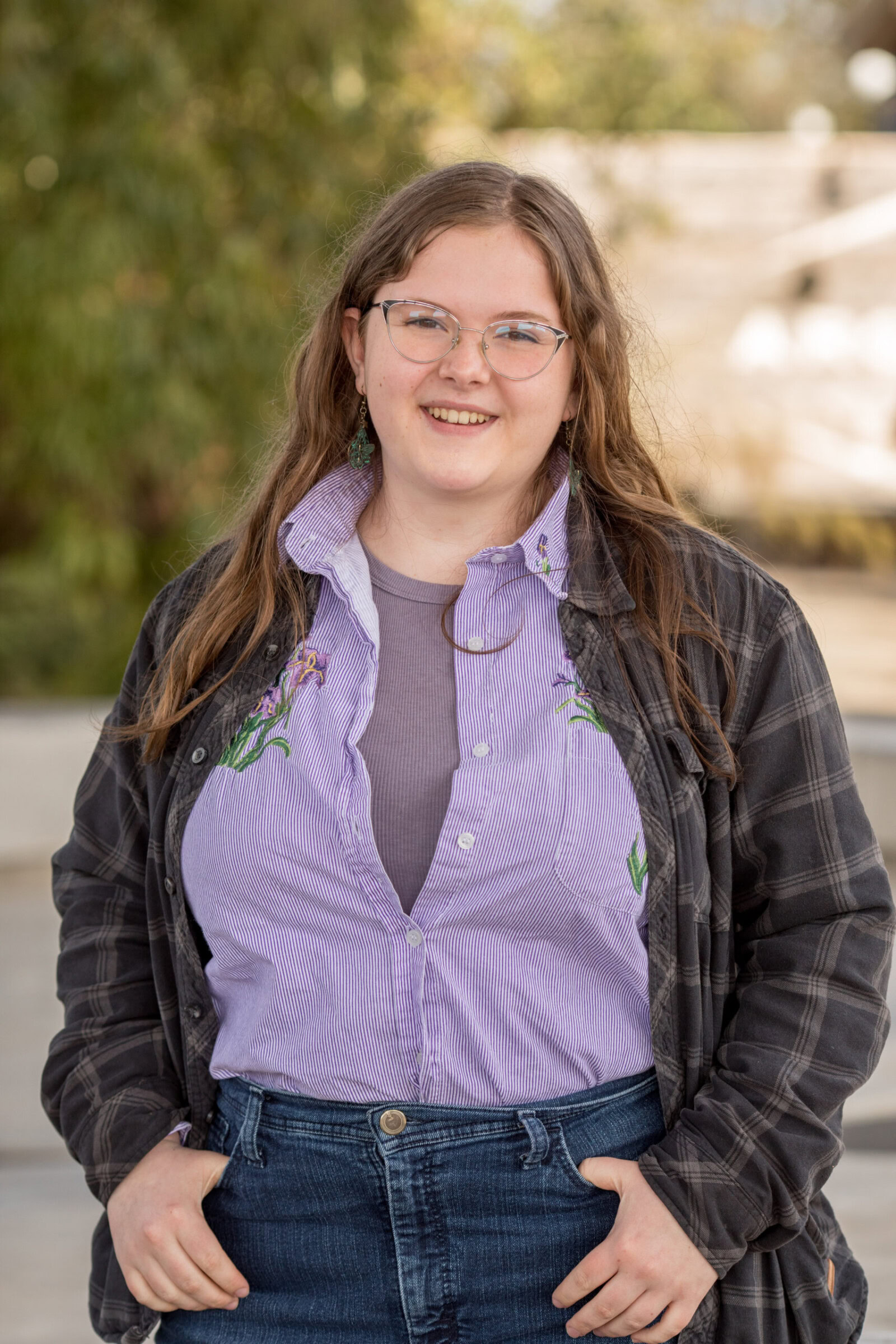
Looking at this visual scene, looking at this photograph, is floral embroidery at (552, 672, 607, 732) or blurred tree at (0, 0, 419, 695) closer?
floral embroidery at (552, 672, 607, 732)

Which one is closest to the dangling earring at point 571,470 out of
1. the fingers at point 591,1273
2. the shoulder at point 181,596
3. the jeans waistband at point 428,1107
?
the shoulder at point 181,596

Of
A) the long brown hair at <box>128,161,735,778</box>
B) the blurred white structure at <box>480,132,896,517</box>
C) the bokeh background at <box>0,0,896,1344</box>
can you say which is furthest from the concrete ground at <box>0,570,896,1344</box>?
the blurred white structure at <box>480,132,896,517</box>

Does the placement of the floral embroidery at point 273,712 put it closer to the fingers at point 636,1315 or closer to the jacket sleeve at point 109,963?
the jacket sleeve at point 109,963

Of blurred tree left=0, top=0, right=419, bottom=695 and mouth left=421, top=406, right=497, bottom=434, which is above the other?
blurred tree left=0, top=0, right=419, bottom=695

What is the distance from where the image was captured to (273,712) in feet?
4.69

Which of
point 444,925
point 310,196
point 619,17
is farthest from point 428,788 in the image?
point 619,17

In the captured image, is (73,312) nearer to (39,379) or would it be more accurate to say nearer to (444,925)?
(39,379)

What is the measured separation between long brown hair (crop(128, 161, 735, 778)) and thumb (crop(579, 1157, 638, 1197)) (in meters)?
0.38

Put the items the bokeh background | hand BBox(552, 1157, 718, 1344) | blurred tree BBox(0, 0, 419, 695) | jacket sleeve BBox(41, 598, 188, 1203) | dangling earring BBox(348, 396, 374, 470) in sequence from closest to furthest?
hand BBox(552, 1157, 718, 1344)
jacket sleeve BBox(41, 598, 188, 1203)
dangling earring BBox(348, 396, 374, 470)
the bokeh background
blurred tree BBox(0, 0, 419, 695)

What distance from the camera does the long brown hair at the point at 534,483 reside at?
4.61 ft

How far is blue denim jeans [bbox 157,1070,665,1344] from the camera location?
1.29 metres

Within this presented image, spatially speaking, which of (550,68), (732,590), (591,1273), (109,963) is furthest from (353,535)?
(550,68)

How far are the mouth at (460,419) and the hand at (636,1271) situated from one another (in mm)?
726

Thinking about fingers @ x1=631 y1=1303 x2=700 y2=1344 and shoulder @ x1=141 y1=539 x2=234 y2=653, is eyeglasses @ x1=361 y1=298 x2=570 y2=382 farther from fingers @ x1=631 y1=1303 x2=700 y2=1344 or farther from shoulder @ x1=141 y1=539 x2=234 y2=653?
fingers @ x1=631 y1=1303 x2=700 y2=1344
